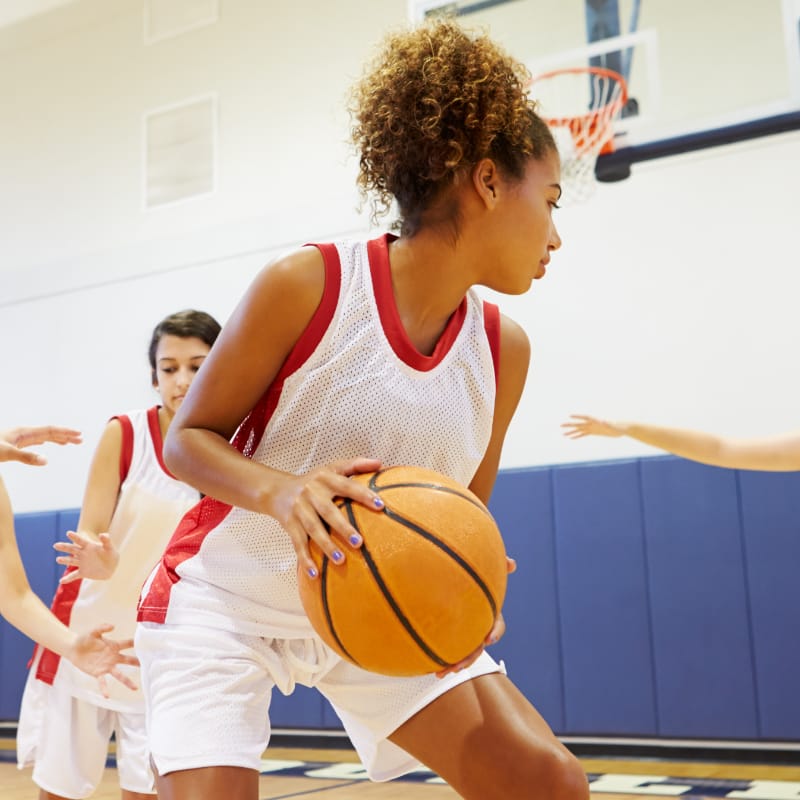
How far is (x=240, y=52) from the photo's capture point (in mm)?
6590

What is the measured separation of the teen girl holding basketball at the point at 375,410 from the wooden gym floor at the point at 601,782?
7.69 ft

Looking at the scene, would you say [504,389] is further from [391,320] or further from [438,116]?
[438,116]

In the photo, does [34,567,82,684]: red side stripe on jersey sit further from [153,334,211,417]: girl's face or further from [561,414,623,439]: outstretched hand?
[561,414,623,439]: outstretched hand

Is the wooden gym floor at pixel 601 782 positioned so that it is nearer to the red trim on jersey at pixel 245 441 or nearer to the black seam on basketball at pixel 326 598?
the red trim on jersey at pixel 245 441

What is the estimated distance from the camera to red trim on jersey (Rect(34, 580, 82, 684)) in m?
3.05

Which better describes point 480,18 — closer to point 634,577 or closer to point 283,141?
point 283,141

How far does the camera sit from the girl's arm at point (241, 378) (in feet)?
4.83

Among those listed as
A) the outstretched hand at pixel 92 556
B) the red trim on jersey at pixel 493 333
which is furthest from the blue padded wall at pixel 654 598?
the red trim on jersey at pixel 493 333

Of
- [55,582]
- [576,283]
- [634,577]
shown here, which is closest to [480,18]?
[576,283]

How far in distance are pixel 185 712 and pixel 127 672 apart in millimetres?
1477

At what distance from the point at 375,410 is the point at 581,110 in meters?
3.59

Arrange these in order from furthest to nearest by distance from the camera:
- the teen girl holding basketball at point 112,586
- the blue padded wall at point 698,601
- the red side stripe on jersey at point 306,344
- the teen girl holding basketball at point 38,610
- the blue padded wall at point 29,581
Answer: the blue padded wall at point 29,581 < the blue padded wall at point 698,601 < the teen girl holding basketball at point 112,586 < the teen girl holding basketball at point 38,610 < the red side stripe on jersey at point 306,344

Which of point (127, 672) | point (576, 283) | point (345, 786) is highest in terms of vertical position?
point (576, 283)

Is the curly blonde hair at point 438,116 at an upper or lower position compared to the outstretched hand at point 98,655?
upper
